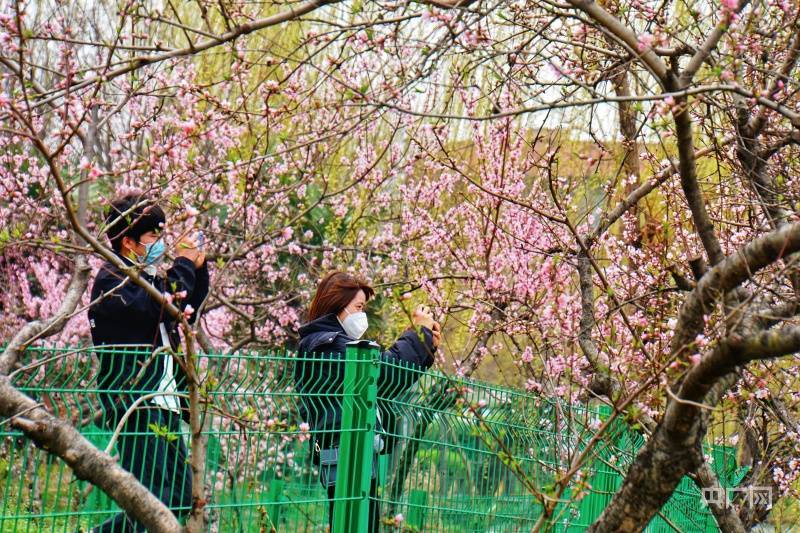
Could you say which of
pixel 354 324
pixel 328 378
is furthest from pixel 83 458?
pixel 354 324

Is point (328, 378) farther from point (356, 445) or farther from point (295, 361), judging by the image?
point (356, 445)

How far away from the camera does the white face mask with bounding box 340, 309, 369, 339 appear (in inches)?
202

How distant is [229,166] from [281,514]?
150cm

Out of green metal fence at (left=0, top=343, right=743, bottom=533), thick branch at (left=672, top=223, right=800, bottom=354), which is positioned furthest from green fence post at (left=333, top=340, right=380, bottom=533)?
thick branch at (left=672, top=223, right=800, bottom=354)

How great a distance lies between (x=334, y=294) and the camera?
5145 millimetres

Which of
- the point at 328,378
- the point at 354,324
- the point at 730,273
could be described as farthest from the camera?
the point at 354,324

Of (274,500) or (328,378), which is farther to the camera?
(328,378)

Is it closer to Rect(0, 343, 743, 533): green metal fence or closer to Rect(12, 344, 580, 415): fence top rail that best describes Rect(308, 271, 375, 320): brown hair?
Rect(12, 344, 580, 415): fence top rail

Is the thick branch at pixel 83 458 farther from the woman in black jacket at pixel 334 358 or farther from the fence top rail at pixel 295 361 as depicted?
the woman in black jacket at pixel 334 358

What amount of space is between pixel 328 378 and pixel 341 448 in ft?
1.12

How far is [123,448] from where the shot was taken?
3721mm

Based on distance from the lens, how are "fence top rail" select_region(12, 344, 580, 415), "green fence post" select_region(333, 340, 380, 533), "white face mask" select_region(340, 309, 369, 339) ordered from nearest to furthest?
"fence top rail" select_region(12, 344, 580, 415) → "green fence post" select_region(333, 340, 380, 533) → "white face mask" select_region(340, 309, 369, 339)

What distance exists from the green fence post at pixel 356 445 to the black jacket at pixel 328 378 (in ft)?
0.16

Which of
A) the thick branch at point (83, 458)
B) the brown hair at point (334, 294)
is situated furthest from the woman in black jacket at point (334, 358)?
the thick branch at point (83, 458)
